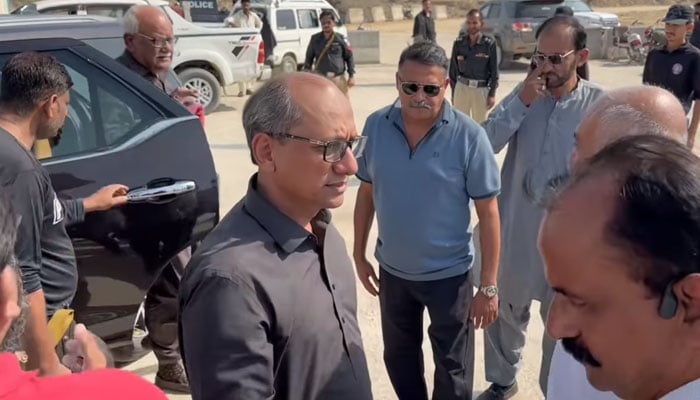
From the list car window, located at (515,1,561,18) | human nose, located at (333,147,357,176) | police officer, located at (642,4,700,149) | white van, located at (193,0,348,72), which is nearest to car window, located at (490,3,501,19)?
car window, located at (515,1,561,18)

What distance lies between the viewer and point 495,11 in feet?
63.8

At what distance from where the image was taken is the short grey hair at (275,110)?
6.55 ft

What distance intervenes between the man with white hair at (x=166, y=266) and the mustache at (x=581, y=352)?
8.37 feet

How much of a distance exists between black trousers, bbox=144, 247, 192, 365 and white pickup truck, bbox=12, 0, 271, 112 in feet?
27.9

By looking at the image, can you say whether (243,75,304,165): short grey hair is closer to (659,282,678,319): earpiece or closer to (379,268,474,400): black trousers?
(659,282,678,319): earpiece

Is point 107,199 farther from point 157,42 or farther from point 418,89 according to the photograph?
point 157,42

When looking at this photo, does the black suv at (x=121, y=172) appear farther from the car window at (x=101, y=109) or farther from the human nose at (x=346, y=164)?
the human nose at (x=346, y=164)

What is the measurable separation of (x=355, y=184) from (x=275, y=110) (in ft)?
19.2

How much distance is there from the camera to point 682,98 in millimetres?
6262

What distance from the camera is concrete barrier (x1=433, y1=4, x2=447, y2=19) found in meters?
36.8

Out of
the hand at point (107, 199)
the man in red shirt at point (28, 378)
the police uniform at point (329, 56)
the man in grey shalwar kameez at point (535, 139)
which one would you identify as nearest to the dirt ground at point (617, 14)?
the police uniform at point (329, 56)

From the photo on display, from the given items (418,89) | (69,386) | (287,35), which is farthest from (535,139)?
(287,35)

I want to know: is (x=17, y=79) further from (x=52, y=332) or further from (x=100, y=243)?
(x=52, y=332)

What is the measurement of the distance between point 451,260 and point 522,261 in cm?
41
